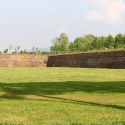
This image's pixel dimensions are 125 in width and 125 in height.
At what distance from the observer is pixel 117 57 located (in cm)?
5869

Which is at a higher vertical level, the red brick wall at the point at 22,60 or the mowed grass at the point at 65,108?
the red brick wall at the point at 22,60

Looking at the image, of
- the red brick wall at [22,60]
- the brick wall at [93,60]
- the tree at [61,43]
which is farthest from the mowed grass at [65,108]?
the tree at [61,43]

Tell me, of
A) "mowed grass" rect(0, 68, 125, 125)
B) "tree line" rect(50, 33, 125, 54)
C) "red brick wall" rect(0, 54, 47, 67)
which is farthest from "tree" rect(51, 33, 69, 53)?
"mowed grass" rect(0, 68, 125, 125)

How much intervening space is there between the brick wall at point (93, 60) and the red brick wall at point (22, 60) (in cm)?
304

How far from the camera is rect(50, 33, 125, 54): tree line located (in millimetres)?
87594

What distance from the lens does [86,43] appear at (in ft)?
362

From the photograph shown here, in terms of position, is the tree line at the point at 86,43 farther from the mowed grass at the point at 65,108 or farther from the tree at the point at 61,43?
the mowed grass at the point at 65,108

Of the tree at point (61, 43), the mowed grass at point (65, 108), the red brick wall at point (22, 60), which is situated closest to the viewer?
the mowed grass at point (65, 108)

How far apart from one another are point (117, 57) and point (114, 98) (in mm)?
41380

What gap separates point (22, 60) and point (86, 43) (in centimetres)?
3139

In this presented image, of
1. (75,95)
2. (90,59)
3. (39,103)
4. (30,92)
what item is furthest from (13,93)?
(90,59)

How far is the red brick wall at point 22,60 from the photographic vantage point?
8062 centimetres

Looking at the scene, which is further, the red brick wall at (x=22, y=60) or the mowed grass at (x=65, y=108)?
the red brick wall at (x=22, y=60)

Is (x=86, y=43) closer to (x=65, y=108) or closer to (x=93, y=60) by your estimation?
(x=93, y=60)
